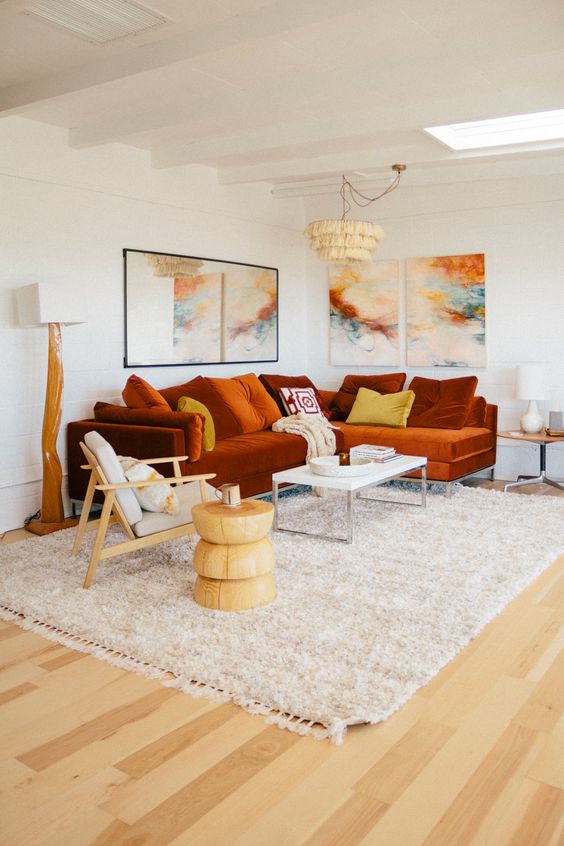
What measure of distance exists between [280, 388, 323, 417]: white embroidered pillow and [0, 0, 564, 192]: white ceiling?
220 centimetres

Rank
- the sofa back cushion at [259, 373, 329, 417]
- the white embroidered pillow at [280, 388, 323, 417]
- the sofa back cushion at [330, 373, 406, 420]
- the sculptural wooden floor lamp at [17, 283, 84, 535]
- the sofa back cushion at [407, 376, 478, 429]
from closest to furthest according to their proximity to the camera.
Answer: the sculptural wooden floor lamp at [17, 283, 84, 535] < the sofa back cushion at [407, 376, 478, 429] < the white embroidered pillow at [280, 388, 323, 417] < the sofa back cushion at [259, 373, 329, 417] < the sofa back cushion at [330, 373, 406, 420]

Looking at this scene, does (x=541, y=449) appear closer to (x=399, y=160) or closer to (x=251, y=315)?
(x=399, y=160)

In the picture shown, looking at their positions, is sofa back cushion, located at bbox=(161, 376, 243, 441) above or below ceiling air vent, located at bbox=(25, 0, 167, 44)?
below

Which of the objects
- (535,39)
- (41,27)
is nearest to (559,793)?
(535,39)

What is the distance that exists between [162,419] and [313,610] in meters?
2.34

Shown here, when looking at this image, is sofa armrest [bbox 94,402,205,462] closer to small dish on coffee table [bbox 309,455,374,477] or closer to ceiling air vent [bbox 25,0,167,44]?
small dish on coffee table [bbox 309,455,374,477]

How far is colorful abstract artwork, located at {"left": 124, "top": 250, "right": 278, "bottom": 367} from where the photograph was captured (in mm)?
6680

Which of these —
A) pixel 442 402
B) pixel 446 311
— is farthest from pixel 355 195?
pixel 442 402

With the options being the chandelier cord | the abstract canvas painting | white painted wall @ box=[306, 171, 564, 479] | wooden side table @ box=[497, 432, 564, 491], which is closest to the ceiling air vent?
the abstract canvas painting

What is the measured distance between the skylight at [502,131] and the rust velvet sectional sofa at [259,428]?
2178 millimetres

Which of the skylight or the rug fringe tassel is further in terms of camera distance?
the skylight

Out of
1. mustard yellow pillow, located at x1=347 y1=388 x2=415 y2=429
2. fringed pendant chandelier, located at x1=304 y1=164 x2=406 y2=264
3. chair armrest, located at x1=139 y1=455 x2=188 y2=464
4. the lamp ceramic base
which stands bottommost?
the lamp ceramic base

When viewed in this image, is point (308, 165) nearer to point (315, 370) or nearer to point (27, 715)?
point (315, 370)

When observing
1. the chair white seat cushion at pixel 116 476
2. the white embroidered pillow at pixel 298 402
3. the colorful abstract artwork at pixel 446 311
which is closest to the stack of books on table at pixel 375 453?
the white embroidered pillow at pixel 298 402
